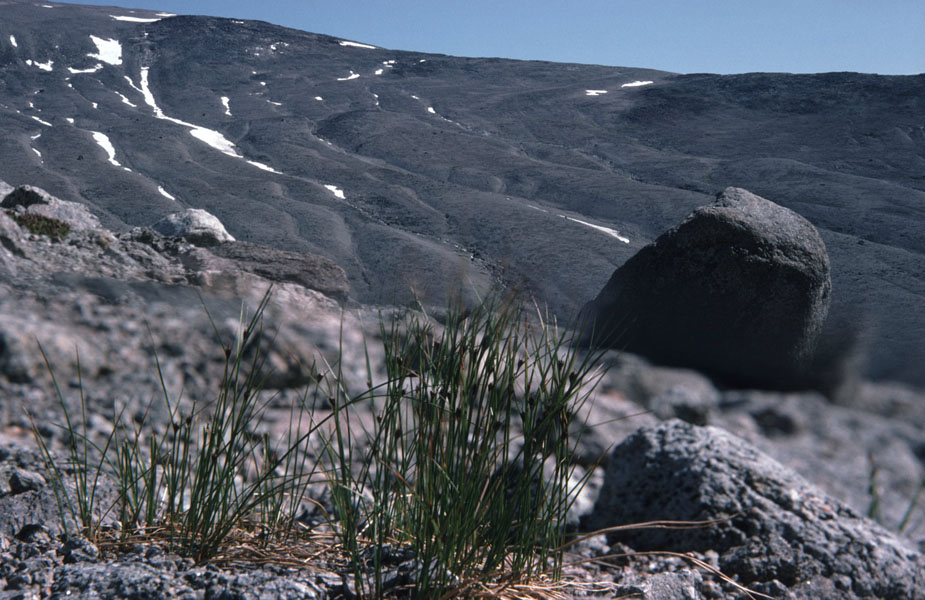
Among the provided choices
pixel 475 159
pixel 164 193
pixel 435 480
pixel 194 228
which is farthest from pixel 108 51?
pixel 435 480

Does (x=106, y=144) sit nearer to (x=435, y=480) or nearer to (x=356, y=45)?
(x=435, y=480)

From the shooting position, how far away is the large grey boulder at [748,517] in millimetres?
1609

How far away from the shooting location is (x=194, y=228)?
11.3 feet

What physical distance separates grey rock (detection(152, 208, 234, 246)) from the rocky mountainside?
0.66 m

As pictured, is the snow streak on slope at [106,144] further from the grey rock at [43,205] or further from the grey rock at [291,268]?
the grey rock at [291,268]

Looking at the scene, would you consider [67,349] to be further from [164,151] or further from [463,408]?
[164,151]

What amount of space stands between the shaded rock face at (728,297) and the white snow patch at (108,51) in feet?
53.3

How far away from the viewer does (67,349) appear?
1697 millimetres

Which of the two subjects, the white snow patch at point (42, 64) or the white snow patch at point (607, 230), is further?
the white snow patch at point (42, 64)

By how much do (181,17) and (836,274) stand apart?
21212 millimetres

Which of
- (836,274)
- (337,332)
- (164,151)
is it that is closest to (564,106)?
(164,151)

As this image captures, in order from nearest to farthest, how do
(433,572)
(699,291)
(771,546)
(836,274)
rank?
(433,572), (771,546), (699,291), (836,274)

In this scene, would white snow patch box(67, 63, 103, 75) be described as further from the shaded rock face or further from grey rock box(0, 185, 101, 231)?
the shaded rock face

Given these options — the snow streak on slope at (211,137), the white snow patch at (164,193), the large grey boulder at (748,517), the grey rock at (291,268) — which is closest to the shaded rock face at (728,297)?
the large grey boulder at (748,517)
